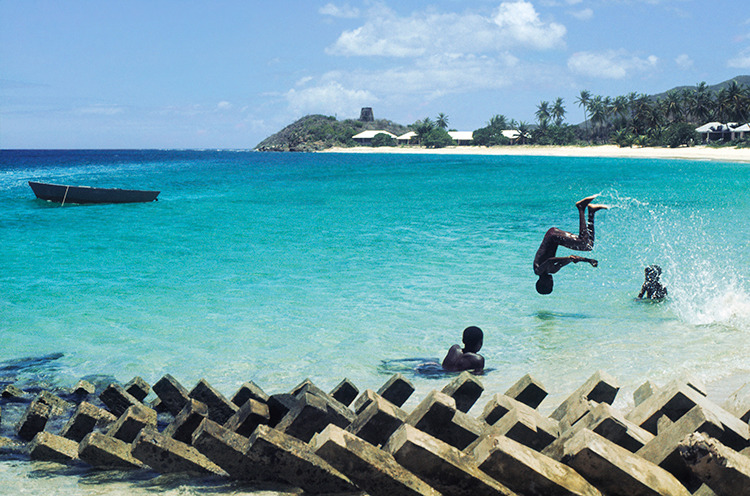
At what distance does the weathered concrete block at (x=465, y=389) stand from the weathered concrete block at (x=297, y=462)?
1.10 metres

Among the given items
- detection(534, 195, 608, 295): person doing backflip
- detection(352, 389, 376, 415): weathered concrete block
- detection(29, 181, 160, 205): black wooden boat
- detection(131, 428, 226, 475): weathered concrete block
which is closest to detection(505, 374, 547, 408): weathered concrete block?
detection(352, 389, 376, 415): weathered concrete block

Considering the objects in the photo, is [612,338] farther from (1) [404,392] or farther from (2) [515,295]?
(1) [404,392]

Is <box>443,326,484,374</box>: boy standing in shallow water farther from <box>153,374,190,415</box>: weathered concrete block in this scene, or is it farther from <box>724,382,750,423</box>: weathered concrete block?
<box>724,382,750,423</box>: weathered concrete block

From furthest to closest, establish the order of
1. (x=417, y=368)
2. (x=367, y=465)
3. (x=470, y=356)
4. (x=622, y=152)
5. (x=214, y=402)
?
(x=622, y=152) → (x=417, y=368) → (x=470, y=356) → (x=214, y=402) → (x=367, y=465)

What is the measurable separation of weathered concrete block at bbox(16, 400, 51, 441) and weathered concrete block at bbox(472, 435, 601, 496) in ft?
14.0

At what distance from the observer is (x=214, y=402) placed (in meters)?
4.75

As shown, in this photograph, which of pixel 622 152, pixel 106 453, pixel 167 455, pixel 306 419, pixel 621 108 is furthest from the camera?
pixel 621 108

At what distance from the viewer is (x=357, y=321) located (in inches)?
431

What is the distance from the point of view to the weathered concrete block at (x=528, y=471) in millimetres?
3043

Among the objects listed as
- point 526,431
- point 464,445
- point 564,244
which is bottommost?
point 464,445

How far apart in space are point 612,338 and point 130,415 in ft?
23.5

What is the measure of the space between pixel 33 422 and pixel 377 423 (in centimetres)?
369

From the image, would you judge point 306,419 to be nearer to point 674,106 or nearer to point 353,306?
point 353,306

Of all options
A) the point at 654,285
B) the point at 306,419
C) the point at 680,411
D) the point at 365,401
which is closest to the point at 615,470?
the point at 680,411
